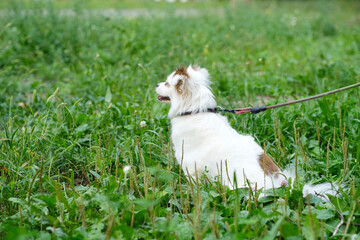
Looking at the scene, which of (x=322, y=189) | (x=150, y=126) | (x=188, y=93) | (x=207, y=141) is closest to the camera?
(x=322, y=189)

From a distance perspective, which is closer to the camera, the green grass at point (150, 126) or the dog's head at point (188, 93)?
the green grass at point (150, 126)

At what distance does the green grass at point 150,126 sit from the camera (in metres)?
2.07

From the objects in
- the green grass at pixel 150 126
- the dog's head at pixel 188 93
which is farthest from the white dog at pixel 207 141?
the green grass at pixel 150 126

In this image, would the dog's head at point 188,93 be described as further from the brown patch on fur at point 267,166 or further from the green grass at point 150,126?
the brown patch on fur at point 267,166

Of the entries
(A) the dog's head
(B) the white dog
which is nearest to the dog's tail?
(B) the white dog

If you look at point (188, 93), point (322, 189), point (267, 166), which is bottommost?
point (322, 189)

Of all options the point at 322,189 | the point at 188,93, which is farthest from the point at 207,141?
the point at 322,189

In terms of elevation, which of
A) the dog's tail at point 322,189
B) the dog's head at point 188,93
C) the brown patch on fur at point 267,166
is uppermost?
the dog's head at point 188,93

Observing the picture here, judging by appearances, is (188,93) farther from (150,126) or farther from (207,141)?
(150,126)

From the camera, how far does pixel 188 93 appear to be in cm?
291

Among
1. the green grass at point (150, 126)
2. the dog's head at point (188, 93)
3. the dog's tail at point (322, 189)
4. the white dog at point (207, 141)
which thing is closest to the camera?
the green grass at point (150, 126)

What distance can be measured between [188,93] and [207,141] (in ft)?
1.37

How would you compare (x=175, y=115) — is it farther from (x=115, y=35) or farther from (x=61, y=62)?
(x=115, y=35)

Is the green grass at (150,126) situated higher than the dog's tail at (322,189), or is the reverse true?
the green grass at (150,126)
